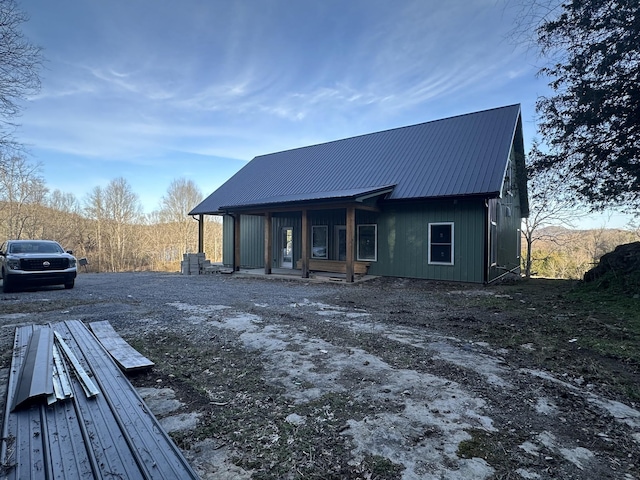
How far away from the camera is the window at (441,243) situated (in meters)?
11.5

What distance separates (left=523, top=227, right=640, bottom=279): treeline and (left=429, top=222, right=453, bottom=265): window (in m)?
10.8

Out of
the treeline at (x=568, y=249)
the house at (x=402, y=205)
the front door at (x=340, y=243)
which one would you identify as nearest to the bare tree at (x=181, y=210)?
the house at (x=402, y=205)

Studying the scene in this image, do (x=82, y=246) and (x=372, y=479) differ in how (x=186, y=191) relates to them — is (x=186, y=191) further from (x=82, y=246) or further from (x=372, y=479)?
(x=372, y=479)

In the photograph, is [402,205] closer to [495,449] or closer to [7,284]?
[495,449]

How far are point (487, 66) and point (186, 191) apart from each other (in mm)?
28855

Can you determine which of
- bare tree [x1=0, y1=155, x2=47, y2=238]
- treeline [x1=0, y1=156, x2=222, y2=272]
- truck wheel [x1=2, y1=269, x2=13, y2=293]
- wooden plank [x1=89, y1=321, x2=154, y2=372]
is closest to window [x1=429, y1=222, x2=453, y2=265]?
wooden plank [x1=89, y1=321, x2=154, y2=372]

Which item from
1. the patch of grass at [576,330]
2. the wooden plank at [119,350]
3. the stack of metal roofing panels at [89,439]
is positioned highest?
the stack of metal roofing panels at [89,439]

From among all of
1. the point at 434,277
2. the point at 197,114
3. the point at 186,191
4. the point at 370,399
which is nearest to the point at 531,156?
the point at 434,277

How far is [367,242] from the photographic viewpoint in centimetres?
1345

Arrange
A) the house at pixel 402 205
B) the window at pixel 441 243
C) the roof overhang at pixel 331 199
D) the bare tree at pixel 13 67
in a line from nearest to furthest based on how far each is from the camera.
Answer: the bare tree at pixel 13 67 < the roof overhang at pixel 331 199 < the house at pixel 402 205 < the window at pixel 441 243

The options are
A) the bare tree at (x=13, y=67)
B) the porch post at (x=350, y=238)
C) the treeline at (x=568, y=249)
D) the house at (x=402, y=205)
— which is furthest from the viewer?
the treeline at (x=568, y=249)

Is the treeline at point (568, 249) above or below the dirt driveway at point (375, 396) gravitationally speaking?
above

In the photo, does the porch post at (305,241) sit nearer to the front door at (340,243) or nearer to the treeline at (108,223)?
the front door at (340,243)

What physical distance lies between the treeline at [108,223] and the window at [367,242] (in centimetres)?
1365
